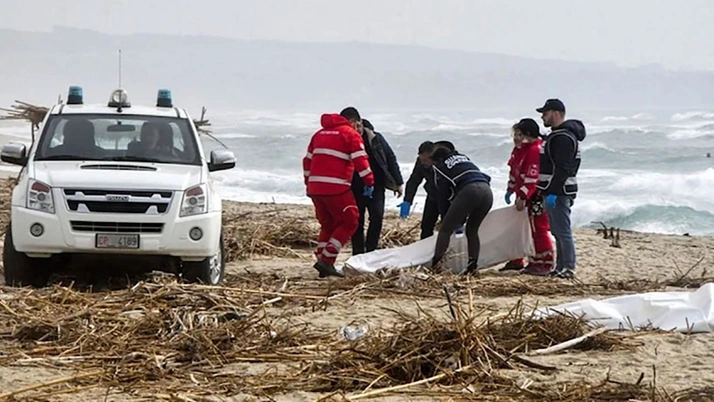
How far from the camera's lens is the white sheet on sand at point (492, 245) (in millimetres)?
11000

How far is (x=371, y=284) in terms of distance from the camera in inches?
368

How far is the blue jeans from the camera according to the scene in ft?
36.0

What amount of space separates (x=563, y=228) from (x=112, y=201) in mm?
4462

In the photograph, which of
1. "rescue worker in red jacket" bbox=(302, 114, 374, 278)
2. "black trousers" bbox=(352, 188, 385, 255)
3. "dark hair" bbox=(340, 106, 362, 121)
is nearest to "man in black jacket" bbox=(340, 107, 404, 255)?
"black trousers" bbox=(352, 188, 385, 255)

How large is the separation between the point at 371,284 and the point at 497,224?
2404mm

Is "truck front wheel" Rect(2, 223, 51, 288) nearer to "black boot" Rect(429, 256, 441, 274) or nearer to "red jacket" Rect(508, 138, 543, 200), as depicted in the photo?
"black boot" Rect(429, 256, 441, 274)

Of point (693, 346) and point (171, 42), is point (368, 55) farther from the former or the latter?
point (693, 346)

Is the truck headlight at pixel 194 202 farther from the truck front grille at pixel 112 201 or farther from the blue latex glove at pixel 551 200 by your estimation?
the blue latex glove at pixel 551 200

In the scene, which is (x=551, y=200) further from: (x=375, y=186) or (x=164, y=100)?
(x=164, y=100)

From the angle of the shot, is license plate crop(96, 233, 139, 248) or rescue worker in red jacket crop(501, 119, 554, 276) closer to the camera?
license plate crop(96, 233, 139, 248)

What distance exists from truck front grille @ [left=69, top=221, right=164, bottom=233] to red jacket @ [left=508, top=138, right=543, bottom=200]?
374 cm

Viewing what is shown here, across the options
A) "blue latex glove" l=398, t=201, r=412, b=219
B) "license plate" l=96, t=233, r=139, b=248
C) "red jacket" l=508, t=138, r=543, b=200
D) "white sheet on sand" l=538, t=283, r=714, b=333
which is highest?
"red jacket" l=508, t=138, r=543, b=200

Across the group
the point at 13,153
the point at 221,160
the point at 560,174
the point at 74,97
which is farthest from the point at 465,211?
the point at 13,153

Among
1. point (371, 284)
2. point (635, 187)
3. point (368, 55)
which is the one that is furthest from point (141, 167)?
point (368, 55)
